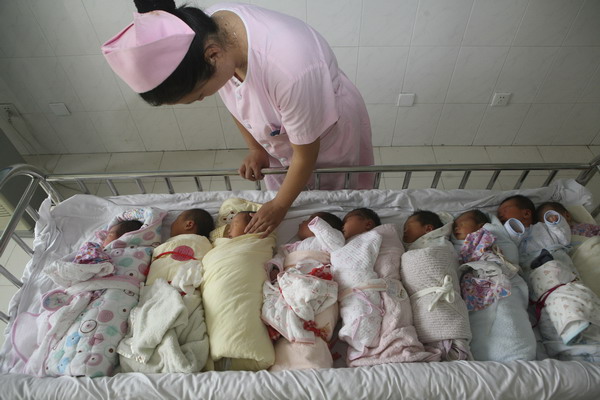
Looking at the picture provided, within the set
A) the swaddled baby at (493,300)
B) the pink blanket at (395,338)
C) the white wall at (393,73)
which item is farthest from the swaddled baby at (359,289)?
the white wall at (393,73)

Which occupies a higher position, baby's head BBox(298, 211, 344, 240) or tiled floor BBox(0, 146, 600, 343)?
baby's head BBox(298, 211, 344, 240)

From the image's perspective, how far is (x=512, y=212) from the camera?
66.5 inches

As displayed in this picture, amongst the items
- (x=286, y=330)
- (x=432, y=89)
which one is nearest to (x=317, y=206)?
(x=286, y=330)

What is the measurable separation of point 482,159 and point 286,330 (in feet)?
7.94

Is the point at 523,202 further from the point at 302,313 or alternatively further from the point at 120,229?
the point at 120,229

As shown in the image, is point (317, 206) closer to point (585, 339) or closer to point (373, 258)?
point (373, 258)

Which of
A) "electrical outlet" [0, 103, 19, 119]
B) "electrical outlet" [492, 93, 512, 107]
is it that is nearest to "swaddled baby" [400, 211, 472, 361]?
"electrical outlet" [492, 93, 512, 107]

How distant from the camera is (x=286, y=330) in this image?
1.22m

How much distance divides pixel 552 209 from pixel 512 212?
0.18 metres

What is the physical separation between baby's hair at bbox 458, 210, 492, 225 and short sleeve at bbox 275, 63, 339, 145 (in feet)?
3.03

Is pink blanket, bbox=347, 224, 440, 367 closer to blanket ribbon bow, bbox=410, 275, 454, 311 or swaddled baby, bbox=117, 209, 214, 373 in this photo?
blanket ribbon bow, bbox=410, 275, 454, 311

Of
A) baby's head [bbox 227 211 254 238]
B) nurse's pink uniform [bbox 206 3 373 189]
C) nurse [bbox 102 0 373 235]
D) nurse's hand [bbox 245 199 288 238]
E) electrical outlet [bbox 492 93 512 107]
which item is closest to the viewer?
nurse [bbox 102 0 373 235]

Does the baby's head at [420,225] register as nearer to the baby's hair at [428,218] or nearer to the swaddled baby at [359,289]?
the baby's hair at [428,218]

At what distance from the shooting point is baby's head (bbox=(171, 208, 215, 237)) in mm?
1689
